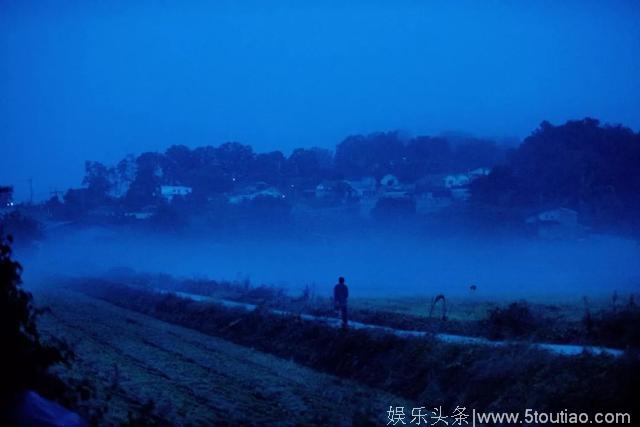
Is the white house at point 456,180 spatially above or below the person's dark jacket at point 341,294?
above

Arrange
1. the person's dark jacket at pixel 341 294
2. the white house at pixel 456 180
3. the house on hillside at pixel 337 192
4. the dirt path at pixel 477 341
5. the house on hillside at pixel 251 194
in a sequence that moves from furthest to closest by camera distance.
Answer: the house on hillside at pixel 337 192 < the house on hillside at pixel 251 194 < the white house at pixel 456 180 < the person's dark jacket at pixel 341 294 < the dirt path at pixel 477 341

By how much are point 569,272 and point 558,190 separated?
17033 mm

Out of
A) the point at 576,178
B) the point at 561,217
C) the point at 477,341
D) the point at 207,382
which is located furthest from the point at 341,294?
the point at 576,178

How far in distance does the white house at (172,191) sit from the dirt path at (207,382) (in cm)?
7287

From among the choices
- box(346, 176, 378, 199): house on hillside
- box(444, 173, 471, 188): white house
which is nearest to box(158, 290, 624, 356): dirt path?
box(444, 173, 471, 188): white house

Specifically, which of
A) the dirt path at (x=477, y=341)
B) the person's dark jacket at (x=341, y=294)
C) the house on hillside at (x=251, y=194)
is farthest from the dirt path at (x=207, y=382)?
the house on hillside at (x=251, y=194)

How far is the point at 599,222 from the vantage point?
63281 millimetres

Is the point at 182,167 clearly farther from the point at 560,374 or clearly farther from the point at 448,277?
the point at 560,374

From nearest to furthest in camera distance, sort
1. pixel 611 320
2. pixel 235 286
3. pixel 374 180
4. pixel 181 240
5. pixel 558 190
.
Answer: pixel 611 320 < pixel 235 286 < pixel 558 190 < pixel 181 240 < pixel 374 180

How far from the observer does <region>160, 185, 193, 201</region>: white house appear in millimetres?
99700

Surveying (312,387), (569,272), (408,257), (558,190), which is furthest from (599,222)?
(312,387)

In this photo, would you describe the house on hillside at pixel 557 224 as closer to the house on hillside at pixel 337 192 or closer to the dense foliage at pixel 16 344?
the house on hillside at pixel 337 192

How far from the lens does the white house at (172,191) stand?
9970 centimetres

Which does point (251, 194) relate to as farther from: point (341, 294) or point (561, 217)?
point (341, 294)
